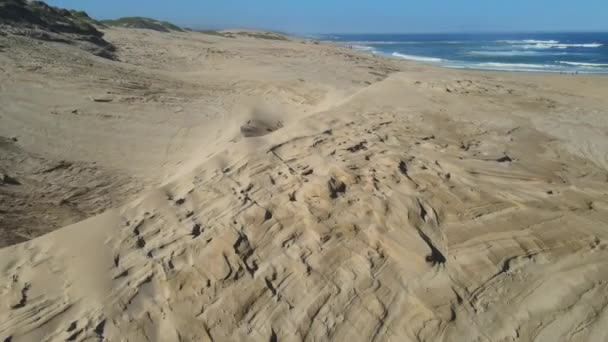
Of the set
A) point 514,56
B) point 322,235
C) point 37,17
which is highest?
point 37,17

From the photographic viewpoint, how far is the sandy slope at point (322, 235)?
94.1 inches

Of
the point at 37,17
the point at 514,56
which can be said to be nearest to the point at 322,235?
the point at 37,17

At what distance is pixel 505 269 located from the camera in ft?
8.91

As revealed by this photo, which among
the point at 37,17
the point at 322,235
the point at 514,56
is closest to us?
the point at 322,235

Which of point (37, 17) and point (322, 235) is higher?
point (37, 17)

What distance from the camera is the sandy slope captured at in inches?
94.1

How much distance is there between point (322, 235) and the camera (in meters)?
2.94

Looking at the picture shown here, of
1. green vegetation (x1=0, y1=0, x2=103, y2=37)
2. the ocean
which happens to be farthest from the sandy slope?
the ocean

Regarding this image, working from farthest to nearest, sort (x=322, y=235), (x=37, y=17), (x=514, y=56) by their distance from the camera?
(x=514, y=56), (x=37, y=17), (x=322, y=235)

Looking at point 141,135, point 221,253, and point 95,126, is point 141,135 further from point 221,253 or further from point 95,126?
point 221,253

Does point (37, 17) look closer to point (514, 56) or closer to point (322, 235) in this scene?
point (322, 235)

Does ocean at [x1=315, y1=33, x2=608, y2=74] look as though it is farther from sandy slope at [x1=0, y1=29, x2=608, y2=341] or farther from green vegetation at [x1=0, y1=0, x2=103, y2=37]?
sandy slope at [x1=0, y1=29, x2=608, y2=341]

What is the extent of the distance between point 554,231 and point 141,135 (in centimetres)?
538

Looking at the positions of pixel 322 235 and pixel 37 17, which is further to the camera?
pixel 37 17
